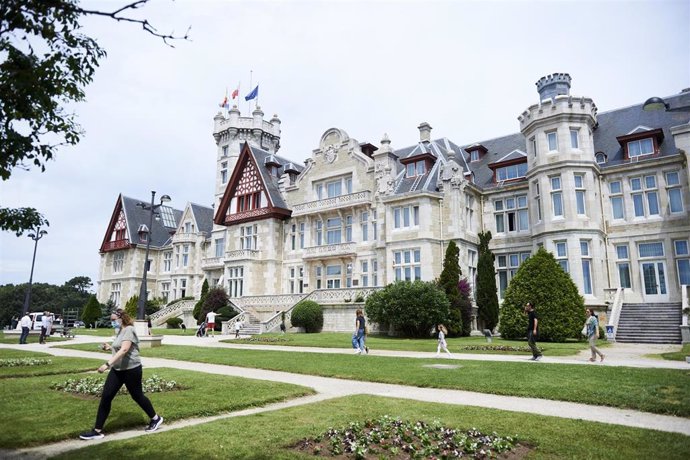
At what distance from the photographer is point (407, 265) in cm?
3198

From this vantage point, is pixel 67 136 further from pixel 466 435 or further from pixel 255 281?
pixel 255 281

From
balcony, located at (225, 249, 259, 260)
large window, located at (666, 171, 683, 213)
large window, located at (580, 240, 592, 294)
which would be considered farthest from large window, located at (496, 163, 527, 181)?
A: balcony, located at (225, 249, 259, 260)

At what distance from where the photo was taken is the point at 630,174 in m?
28.8

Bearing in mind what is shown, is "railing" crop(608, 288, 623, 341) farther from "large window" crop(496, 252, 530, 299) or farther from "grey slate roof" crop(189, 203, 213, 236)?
"grey slate roof" crop(189, 203, 213, 236)

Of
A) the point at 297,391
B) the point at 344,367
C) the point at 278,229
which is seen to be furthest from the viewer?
the point at 278,229

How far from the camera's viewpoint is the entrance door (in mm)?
26941

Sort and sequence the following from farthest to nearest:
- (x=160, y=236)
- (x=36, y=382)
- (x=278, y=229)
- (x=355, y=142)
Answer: (x=160, y=236), (x=278, y=229), (x=355, y=142), (x=36, y=382)

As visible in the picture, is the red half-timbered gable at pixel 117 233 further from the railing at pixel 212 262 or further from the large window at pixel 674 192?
the large window at pixel 674 192

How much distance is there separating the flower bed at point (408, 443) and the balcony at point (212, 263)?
4162 centimetres

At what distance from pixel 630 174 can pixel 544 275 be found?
10752 millimetres

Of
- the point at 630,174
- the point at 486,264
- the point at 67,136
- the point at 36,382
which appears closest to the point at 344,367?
the point at 36,382

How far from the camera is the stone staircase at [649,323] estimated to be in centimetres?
2278

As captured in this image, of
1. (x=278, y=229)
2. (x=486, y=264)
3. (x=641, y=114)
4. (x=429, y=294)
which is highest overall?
(x=641, y=114)

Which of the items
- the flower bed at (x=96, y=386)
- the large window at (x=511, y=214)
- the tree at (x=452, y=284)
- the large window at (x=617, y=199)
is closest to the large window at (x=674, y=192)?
the large window at (x=617, y=199)
